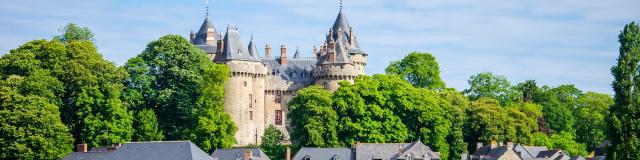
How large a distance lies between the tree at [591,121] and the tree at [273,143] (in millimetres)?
27074

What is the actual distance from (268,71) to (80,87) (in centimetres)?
2546

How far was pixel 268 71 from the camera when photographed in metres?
122

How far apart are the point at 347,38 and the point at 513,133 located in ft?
71.3

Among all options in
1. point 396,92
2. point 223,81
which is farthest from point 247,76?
point 396,92

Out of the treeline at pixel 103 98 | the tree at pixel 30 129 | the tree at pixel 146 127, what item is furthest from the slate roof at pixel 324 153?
the tree at pixel 30 129

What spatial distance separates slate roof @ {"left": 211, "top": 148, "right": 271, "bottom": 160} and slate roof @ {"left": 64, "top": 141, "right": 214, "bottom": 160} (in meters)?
7.43

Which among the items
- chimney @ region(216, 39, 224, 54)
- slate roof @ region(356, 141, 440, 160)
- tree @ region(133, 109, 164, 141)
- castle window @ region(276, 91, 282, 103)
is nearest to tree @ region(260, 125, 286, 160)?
castle window @ region(276, 91, 282, 103)

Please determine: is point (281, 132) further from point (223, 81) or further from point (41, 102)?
point (41, 102)

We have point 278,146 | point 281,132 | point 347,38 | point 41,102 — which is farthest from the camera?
point 347,38

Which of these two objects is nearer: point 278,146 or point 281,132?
point 278,146

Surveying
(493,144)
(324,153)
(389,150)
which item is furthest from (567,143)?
(324,153)

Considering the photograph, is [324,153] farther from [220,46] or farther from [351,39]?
[351,39]

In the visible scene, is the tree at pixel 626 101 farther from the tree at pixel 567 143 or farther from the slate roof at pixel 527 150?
the tree at pixel 567 143

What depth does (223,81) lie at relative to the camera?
11056cm
